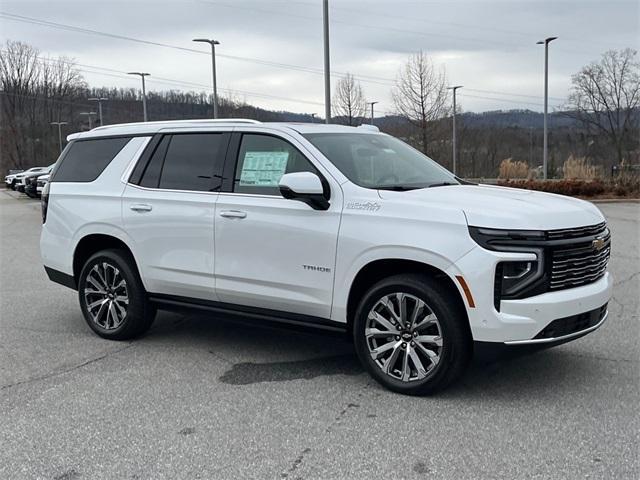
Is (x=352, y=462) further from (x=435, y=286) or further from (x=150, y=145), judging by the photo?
(x=150, y=145)

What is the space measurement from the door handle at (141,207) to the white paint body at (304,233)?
16mm

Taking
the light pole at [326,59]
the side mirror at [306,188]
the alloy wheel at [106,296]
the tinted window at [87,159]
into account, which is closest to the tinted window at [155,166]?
the tinted window at [87,159]

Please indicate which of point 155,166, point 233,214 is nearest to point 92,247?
point 155,166

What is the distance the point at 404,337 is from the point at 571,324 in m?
1.08

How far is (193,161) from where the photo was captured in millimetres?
5703

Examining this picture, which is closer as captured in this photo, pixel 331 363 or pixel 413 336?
pixel 413 336

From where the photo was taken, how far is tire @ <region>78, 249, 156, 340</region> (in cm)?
600

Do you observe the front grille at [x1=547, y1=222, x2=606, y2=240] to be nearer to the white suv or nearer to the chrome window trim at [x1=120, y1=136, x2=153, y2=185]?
the white suv

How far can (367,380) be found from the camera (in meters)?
4.93

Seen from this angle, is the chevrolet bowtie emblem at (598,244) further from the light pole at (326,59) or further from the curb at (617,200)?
the curb at (617,200)

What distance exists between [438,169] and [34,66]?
292 ft

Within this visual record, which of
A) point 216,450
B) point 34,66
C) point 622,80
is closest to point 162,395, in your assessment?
point 216,450

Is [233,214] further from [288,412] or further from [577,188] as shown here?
[577,188]

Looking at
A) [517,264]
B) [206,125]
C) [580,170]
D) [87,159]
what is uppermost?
[206,125]
